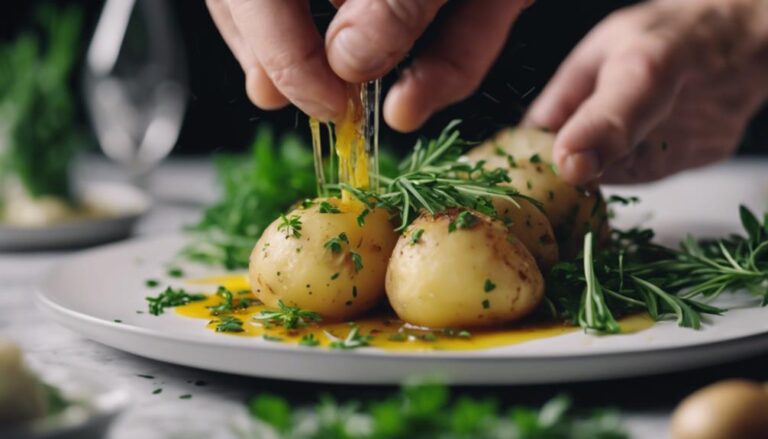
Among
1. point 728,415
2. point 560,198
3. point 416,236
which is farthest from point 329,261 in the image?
point 728,415

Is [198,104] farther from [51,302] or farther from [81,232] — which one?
[51,302]

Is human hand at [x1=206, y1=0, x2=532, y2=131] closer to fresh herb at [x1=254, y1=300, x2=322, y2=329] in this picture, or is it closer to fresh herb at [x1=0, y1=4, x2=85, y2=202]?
fresh herb at [x1=254, y1=300, x2=322, y2=329]

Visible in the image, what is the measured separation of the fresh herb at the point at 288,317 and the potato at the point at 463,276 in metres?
0.13

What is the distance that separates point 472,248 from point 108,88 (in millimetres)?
2194

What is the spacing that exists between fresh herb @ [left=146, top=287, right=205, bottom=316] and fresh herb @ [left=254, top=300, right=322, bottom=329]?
0.61 ft

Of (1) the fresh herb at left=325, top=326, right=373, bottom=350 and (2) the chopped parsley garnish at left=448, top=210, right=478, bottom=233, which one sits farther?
(2) the chopped parsley garnish at left=448, top=210, right=478, bottom=233

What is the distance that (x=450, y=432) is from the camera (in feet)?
2.86

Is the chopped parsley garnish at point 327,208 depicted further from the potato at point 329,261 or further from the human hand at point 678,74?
the human hand at point 678,74

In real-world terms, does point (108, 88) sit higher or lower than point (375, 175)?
higher

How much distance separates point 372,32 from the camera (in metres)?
1.41

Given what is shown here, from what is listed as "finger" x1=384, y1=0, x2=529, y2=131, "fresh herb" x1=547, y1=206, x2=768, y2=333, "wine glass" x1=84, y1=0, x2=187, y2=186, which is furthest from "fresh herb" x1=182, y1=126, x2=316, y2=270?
"wine glass" x1=84, y1=0, x2=187, y2=186

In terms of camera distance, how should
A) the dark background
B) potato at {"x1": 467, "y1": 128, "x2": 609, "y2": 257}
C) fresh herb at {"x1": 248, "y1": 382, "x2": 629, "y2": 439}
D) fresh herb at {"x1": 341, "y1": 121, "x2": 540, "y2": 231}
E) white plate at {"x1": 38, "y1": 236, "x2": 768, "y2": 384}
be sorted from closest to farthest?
1. fresh herb at {"x1": 248, "y1": 382, "x2": 629, "y2": 439}
2. white plate at {"x1": 38, "y1": 236, "x2": 768, "y2": 384}
3. fresh herb at {"x1": 341, "y1": 121, "x2": 540, "y2": 231}
4. potato at {"x1": 467, "y1": 128, "x2": 609, "y2": 257}
5. the dark background

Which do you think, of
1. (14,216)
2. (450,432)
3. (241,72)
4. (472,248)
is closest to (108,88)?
(14,216)

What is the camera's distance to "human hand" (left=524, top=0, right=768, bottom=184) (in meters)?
2.05
